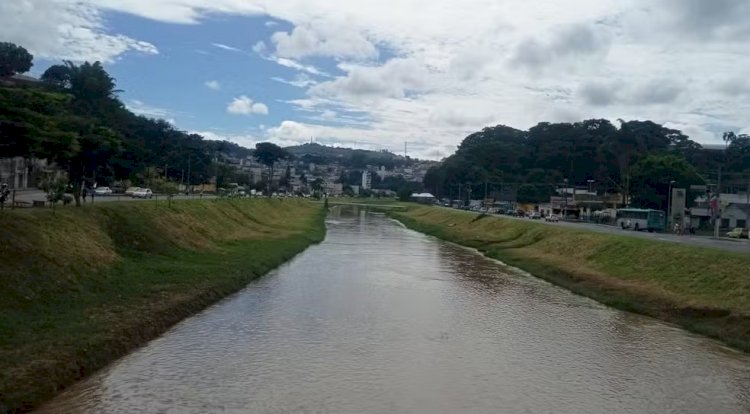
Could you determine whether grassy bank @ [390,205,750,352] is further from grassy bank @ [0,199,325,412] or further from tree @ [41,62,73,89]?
tree @ [41,62,73,89]

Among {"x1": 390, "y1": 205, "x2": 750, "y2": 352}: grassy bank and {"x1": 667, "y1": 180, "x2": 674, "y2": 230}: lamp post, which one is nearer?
{"x1": 390, "y1": 205, "x2": 750, "y2": 352}: grassy bank

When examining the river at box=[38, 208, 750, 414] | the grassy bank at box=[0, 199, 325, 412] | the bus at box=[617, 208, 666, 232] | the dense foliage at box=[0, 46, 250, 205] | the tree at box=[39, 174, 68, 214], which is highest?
the dense foliage at box=[0, 46, 250, 205]

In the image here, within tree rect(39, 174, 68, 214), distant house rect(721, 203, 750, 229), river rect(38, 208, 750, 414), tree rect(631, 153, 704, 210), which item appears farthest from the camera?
tree rect(631, 153, 704, 210)

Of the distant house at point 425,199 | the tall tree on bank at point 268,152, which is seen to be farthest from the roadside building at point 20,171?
the distant house at point 425,199

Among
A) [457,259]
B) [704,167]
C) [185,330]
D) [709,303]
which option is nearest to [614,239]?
[457,259]

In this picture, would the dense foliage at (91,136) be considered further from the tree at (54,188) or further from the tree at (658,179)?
the tree at (658,179)

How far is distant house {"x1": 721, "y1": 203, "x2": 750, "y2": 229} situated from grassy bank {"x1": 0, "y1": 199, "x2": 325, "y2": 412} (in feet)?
179

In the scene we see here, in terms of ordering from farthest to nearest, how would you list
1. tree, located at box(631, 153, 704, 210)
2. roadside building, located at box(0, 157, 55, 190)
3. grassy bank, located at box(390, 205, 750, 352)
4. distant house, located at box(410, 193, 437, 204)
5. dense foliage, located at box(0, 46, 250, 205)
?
distant house, located at box(410, 193, 437, 204) < tree, located at box(631, 153, 704, 210) < roadside building, located at box(0, 157, 55, 190) < dense foliage, located at box(0, 46, 250, 205) < grassy bank, located at box(390, 205, 750, 352)

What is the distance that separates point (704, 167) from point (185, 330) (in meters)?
102

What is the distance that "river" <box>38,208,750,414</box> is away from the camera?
1315 cm

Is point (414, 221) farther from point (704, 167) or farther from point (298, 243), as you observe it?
point (704, 167)

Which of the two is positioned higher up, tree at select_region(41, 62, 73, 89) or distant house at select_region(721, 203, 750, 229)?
tree at select_region(41, 62, 73, 89)

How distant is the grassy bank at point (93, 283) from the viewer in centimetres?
1327

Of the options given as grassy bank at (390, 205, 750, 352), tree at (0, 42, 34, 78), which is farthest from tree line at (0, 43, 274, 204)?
grassy bank at (390, 205, 750, 352)
